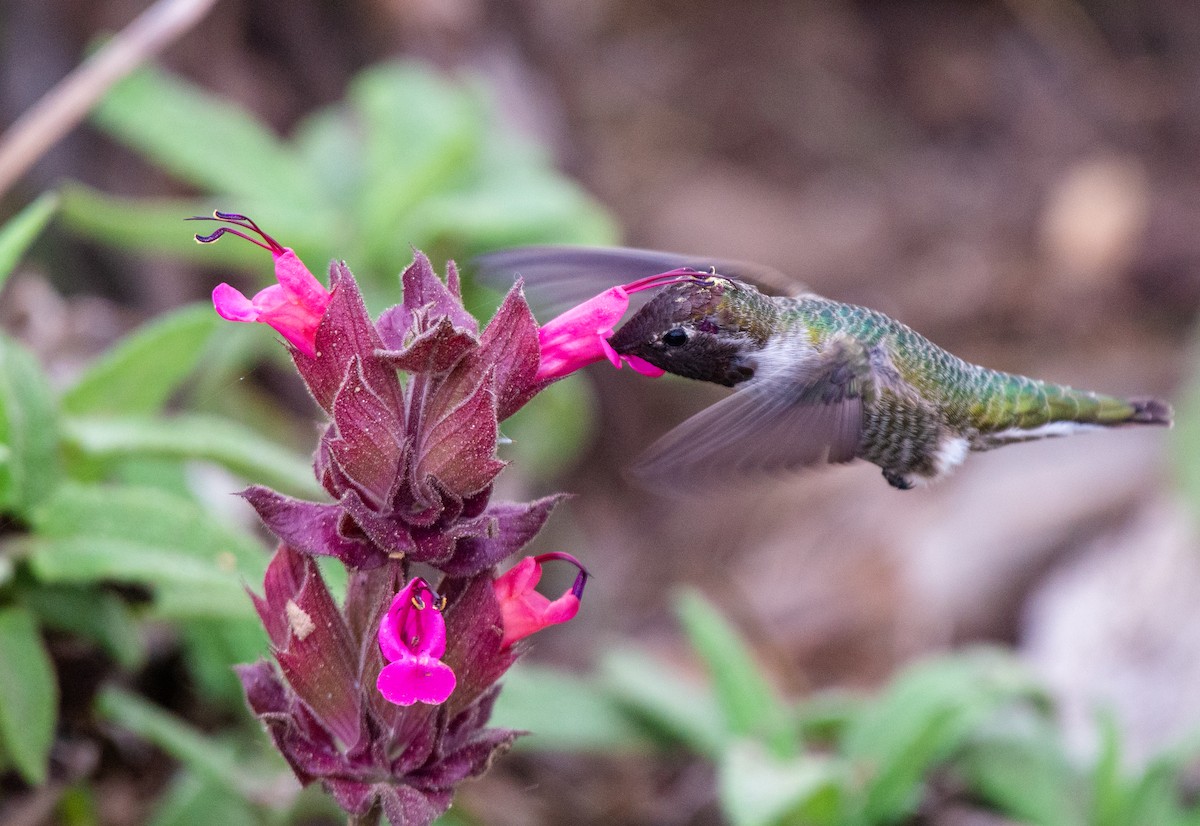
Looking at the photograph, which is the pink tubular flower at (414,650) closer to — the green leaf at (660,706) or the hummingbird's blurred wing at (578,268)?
the hummingbird's blurred wing at (578,268)

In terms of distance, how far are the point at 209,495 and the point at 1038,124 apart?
4816 millimetres

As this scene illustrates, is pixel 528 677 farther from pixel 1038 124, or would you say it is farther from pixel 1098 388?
pixel 1038 124

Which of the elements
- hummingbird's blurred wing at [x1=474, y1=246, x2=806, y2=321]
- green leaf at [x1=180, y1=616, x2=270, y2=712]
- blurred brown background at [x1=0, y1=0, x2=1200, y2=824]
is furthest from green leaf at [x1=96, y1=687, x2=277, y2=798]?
hummingbird's blurred wing at [x1=474, y1=246, x2=806, y2=321]

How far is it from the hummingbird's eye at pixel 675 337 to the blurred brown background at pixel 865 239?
1716mm

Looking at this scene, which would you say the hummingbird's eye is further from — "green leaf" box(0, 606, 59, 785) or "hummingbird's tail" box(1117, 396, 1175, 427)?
"green leaf" box(0, 606, 59, 785)

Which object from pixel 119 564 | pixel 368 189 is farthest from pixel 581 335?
pixel 368 189

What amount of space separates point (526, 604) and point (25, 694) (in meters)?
0.95

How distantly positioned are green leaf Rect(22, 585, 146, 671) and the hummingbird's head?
111cm

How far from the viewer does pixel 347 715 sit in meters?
Result: 1.53

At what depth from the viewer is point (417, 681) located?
138 centimetres

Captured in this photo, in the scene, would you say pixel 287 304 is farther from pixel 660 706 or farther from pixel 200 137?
pixel 200 137

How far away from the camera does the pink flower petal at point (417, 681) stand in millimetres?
1372

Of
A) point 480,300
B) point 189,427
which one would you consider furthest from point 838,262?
point 189,427

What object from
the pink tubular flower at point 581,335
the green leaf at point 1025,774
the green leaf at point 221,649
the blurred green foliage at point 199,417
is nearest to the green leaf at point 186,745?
the blurred green foliage at point 199,417
